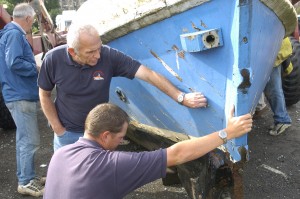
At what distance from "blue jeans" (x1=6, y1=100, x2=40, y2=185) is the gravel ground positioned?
10.5 inches

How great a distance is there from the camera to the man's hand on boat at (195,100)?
8.51 feet

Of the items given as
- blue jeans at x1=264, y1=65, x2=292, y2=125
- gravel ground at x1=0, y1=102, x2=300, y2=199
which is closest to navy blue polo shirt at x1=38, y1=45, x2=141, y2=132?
gravel ground at x1=0, y1=102, x2=300, y2=199

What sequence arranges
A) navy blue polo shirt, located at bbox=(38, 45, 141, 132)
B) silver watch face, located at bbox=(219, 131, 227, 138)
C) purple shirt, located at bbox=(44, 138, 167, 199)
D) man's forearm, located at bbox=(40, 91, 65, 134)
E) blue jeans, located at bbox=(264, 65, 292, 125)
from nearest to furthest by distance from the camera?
purple shirt, located at bbox=(44, 138, 167, 199) < silver watch face, located at bbox=(219, 131, 227, 138) < navy blue polo shirt, located at bbox=(38, 45, 141, 132) < man's forearm, located at bbox=(40, 91, 65, 134) < blue jeans, located at bbox=(264, 65, 292, 125)

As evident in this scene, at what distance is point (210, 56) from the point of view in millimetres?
2389

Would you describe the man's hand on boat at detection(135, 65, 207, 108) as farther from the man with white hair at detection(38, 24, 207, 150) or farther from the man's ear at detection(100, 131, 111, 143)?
the man's ear at detection(100, 131, 111, 143)

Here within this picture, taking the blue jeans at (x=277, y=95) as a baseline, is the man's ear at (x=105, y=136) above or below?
above

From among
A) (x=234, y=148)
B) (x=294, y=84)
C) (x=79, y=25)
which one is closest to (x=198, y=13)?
(x=79, y=25)

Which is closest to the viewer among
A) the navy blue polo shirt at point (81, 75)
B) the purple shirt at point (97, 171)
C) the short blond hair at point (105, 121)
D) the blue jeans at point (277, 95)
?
the purple shirt at point (97, 171)

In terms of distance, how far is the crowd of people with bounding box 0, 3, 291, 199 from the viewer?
1.76 meters

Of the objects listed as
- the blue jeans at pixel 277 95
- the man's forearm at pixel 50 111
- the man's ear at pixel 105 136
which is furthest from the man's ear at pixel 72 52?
the blue jeans at pixel 277 95

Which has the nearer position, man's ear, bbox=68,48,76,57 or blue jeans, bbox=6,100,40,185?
man's ear, bbox=68,48,76,57

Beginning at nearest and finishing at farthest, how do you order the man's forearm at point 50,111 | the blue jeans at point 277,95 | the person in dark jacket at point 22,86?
1. the man's forearm at point 50,111
2. the person in dark jacket at point 22,86
3. the blue jeans at point 277,95

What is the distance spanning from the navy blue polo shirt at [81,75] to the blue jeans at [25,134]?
74 cm

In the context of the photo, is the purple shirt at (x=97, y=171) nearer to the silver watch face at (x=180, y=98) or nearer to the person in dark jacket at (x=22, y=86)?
the silver watch face at (x=180, y=98)
